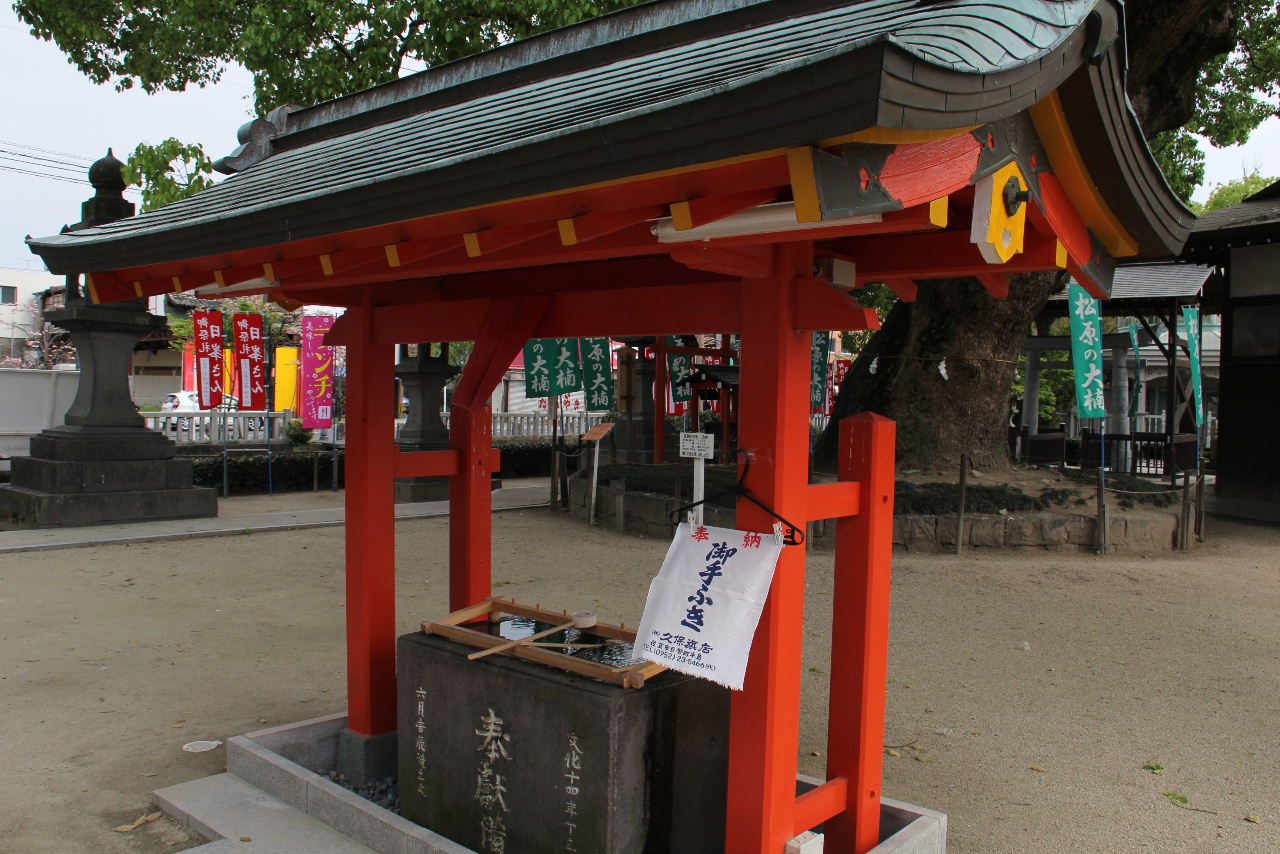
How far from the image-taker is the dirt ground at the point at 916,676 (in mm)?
4203

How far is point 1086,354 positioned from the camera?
10531mm

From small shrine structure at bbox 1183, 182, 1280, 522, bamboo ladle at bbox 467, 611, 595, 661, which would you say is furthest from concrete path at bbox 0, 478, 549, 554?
small shrine structure at bbox 1183, 182, 1280, 522

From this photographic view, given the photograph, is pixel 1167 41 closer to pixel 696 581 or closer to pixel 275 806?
pixel 696 581

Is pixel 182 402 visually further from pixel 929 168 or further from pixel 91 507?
pixel 929 168

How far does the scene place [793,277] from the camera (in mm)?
2936

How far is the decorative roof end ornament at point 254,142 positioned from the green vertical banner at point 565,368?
24.5 ft

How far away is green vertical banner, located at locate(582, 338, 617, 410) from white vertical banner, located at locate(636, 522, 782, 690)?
10.7 m

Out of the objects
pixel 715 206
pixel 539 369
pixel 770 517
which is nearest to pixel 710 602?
pixel 770 517

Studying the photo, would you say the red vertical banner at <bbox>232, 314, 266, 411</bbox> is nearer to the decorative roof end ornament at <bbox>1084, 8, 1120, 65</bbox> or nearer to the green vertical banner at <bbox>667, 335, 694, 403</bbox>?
the green vertical banner at <bbox>667, 335, 694, 403</bbox>

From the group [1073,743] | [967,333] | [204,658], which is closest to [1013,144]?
[1073,743]

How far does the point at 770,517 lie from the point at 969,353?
996 centimetres

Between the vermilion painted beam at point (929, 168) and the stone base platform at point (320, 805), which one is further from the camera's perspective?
the stone base platform at point (320, 805)

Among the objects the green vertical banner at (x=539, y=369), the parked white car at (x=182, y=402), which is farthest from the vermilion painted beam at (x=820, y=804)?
the parked white car at (x=182, y=402)

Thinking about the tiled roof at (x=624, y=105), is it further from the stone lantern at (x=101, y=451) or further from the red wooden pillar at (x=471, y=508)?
the stone lantern at (x=101, y=451)
